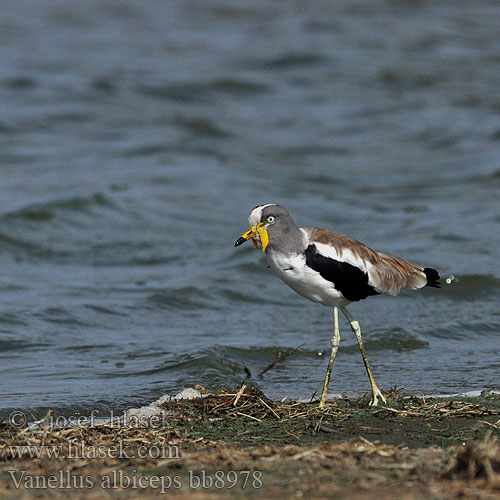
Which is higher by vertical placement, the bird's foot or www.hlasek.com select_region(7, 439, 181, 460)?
www.hlasek.com select_region(7, 439, 181, 460)

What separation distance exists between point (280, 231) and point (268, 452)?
1.64 m

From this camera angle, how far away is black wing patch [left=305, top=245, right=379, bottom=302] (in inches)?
242

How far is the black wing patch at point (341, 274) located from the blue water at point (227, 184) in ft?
4.96

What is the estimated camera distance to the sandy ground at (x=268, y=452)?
172 inches

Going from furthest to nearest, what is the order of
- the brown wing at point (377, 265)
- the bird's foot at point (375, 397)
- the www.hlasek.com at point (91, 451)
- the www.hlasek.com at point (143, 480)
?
the bird's foot at point (375, 397)
the brown wing at point (377, 265)
the www.hlasek.com at point (91, 451)
the www.hlasek.com at point (143, 480)

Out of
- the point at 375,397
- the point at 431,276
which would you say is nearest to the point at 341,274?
the point at 375,397

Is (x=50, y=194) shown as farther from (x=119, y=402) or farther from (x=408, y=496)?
(x=408, y=496)

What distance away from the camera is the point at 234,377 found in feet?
27.3

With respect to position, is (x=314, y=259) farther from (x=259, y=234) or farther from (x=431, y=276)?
(x=431, y=276)

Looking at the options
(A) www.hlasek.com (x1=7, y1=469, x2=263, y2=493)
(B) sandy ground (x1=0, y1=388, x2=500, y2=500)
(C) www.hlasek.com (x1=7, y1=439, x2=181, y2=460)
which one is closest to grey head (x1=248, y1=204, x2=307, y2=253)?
(B) sandy ground (x1=0, y1=388, x2=500, y2=500)

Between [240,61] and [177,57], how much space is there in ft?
6.79

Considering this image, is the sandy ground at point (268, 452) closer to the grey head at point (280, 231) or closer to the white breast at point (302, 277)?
the white breast at point (302, 277)

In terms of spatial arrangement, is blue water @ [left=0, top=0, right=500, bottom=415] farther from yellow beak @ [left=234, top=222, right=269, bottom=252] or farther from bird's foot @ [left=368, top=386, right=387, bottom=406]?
yellow beak @ [left=234, top=222, right=269, bottom=252]

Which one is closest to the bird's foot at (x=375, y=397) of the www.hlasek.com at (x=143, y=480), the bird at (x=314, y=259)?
the bird at (x=314, y=259)
